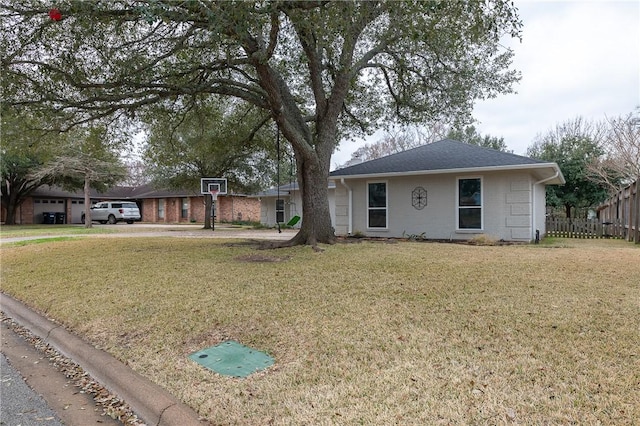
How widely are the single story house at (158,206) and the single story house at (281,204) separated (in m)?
4.48

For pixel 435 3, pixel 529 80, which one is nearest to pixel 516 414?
pixel 435 3

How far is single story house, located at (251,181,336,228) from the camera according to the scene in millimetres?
23109

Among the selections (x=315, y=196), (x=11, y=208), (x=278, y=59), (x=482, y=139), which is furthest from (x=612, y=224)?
(x=11, y=208)

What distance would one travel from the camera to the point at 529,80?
11.8 metres

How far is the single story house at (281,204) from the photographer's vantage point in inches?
910

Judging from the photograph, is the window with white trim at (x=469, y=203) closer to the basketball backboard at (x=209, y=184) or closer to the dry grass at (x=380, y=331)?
the dry grass at (x=380, y=331)

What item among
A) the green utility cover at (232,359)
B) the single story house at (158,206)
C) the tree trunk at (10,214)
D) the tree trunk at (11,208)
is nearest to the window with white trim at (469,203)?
the green utility cover at (232,359)

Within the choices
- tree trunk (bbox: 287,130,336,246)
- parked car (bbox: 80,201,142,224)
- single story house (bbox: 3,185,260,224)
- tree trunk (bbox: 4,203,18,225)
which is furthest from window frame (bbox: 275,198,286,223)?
tree trunk (bbox: 4,203,18,225)

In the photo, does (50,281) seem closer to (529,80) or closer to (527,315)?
(527,315)

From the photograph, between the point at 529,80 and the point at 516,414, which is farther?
the point at 529,80

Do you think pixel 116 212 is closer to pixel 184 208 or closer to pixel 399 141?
pixel 184 208

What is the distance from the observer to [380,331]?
3.62 metres

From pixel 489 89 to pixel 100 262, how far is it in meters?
11.1

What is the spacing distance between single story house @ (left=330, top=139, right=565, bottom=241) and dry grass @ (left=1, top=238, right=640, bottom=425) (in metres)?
4.46
